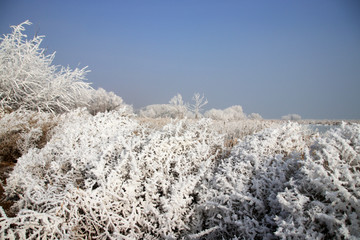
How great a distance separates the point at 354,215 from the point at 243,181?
102 centimetres

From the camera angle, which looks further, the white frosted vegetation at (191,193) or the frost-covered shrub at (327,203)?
the white frosted vegetation at (191,193)

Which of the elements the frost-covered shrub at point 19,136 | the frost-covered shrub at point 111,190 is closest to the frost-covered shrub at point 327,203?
the frost-covered shrub at point 111,190

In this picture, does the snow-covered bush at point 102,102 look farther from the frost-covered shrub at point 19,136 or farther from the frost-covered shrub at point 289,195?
the frost-covered shrub at point 289,195

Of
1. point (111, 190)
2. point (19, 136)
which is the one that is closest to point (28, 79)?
point (19, 136)

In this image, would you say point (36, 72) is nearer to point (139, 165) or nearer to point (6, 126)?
point (6, 126)

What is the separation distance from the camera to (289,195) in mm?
1777

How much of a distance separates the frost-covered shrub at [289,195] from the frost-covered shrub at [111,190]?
35cm

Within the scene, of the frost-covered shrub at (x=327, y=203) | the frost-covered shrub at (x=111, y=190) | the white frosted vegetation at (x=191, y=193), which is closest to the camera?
the frost-covered shrub at (x=327, y=203)

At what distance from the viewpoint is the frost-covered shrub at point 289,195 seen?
1.58 m

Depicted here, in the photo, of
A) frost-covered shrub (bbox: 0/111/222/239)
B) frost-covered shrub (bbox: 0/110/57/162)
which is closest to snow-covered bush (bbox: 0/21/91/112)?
frost-covered shrub (bbox: 0/110/57/162)

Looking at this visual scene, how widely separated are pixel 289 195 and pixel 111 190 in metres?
1.73

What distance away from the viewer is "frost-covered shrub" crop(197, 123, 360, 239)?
1576mm

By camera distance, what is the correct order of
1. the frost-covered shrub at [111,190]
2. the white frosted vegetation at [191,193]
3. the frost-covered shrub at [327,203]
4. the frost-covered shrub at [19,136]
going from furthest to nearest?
the frost-covered shrub at [19,136] → the frost-covered shrub at [111,190] → the white frosted vegetation at [191,193] → the frost-covered shrub at [327,203]

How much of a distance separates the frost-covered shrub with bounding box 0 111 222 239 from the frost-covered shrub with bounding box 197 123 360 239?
345 millimetres
